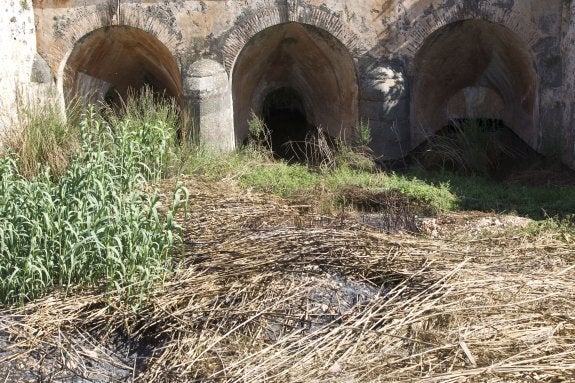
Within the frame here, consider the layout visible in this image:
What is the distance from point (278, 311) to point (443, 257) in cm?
130

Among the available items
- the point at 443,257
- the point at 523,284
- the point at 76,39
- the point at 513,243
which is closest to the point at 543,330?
the point at 523,284

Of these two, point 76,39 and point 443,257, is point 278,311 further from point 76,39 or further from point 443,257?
point 76,39

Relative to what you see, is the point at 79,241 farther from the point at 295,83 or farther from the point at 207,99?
the point at 295,83

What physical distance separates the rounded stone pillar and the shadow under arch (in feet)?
8.56

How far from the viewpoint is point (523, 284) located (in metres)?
4.83

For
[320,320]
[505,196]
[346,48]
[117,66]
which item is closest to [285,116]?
[346,48]

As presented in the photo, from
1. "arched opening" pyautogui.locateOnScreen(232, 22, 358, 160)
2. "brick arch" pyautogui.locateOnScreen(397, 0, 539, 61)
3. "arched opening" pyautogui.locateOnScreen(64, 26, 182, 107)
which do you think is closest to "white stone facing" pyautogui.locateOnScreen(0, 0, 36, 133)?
"arched opening" pyautogui.locateOnScreen(64, 26, 182, 107)

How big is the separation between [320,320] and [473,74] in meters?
7.71

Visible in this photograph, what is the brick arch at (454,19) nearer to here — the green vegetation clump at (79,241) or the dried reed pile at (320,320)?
the dried reed pile at (320,320)

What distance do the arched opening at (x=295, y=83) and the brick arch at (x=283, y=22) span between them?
192mm

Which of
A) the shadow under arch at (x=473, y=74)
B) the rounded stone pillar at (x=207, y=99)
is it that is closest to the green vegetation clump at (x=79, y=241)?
the rounded stone pillar at (x=207, y=99)

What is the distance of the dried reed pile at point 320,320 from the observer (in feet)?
13.5

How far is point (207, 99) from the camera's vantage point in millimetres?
10242

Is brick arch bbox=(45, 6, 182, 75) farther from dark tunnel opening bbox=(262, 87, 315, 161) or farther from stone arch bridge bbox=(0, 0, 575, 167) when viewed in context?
dark tunnel opening bbox=(262, 87, 315, 161)
